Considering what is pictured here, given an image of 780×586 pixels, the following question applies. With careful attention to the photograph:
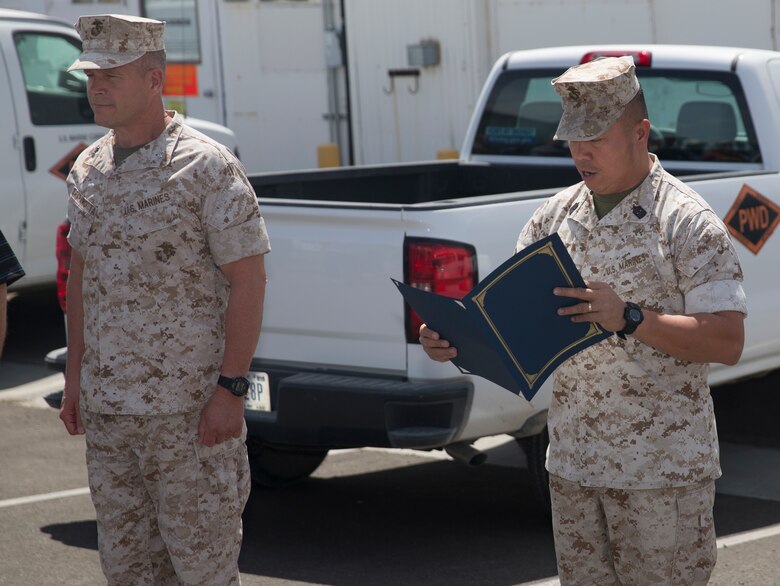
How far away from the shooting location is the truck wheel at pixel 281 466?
246 inches

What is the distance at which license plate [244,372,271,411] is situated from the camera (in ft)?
17.2

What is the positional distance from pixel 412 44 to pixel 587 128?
11.4 meters

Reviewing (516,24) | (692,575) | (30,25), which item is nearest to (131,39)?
(692,575)

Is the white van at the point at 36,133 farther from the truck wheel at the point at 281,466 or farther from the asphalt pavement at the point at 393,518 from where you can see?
the truck wheel at the point at 281,466

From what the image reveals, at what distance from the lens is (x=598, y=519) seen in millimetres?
3289

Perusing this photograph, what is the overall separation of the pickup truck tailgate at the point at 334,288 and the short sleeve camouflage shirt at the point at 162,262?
1.48 metres

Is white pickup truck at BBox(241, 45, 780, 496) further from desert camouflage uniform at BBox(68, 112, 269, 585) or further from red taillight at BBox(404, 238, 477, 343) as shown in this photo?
→ desert camouflage uniform at BBox(68, 112, 269, 585)

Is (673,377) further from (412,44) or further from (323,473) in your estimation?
(412,44)

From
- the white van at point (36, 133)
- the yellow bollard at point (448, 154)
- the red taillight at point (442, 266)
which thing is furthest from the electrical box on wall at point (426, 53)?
the red taillight at point (442, 266)

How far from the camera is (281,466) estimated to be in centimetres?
632

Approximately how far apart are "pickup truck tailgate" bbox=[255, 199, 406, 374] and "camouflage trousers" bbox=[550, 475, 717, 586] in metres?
1.81

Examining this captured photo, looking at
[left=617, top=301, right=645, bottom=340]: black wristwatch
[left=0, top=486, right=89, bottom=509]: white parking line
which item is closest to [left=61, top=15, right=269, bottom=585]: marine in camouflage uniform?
[left=617, top=301, right=645, bottom=340]: black wristwatch

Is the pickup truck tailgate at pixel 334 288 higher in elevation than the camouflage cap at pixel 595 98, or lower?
lower

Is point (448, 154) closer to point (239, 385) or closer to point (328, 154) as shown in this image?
point (328, 154)
